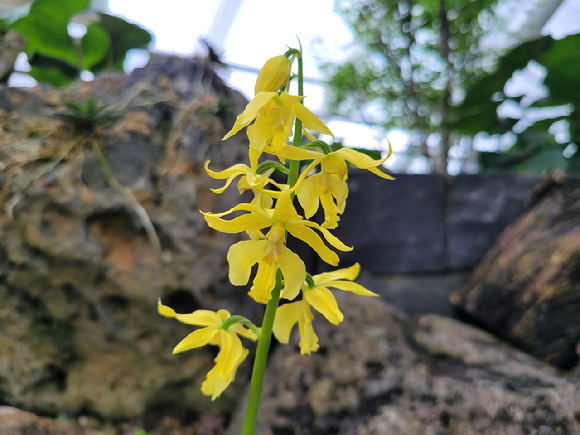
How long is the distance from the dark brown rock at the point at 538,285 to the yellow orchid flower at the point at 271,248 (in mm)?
1216

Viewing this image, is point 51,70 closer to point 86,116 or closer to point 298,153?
point 86,116

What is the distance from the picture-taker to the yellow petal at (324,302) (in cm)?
78

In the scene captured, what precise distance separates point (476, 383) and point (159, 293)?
3.84 ft

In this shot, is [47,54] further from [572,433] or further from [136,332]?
[572,433]

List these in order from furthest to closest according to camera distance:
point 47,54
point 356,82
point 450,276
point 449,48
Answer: point 356,82 < point 449,48 < point 47,54 < point 450,276

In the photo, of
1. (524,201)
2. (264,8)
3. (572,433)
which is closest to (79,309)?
(572,433)

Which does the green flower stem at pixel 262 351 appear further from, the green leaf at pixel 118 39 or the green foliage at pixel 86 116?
the green leaf at pixel 118 39

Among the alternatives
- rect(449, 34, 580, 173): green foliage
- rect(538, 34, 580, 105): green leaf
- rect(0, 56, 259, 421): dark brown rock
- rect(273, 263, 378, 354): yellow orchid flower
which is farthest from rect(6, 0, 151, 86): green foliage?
rect(538, 34, 580, 105): green leaf

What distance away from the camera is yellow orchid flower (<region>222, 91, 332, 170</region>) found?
2.30 ft

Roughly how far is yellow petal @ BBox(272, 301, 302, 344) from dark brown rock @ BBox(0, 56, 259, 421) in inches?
24.9

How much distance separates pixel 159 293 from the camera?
4.56 feet

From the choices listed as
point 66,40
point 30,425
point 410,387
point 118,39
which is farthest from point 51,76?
point 410,387

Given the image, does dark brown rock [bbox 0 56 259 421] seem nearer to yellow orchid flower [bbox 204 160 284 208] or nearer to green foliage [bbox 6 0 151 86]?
yellow orchid flower [bbox 204 160 284 208]

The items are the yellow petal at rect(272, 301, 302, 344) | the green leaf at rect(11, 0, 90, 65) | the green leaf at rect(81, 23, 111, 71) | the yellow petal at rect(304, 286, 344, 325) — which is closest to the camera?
the yellow petal at rect(304, 286, 344, 325)
